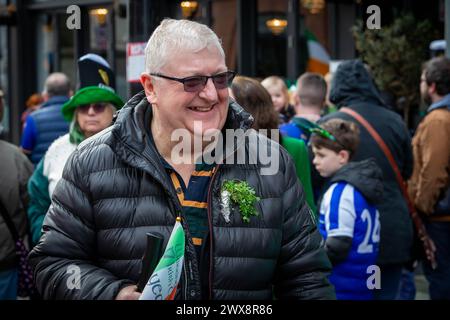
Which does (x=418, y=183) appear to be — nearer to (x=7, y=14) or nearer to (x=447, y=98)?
(x=447, y=98)

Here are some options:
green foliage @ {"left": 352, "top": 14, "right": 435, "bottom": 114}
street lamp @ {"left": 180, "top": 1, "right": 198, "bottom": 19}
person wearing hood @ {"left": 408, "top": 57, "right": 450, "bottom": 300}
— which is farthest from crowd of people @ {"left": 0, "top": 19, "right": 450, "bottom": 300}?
street lamp @ {"left": 180, "top": 1, "right": 198, "bottom": 19}

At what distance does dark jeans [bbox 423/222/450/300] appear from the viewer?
6.68m

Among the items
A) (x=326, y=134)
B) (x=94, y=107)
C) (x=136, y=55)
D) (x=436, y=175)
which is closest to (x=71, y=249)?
(x=94, y=107)

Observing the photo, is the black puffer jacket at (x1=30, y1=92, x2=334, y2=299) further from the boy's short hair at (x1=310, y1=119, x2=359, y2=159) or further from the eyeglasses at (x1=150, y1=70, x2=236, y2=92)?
the boy's short hair at (x1=310, y1=119, x2=359, y2=159)

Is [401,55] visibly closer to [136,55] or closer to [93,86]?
[136,55]

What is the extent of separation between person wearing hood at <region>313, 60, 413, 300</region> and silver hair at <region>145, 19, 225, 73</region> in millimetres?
3098

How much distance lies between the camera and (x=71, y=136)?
222 inches

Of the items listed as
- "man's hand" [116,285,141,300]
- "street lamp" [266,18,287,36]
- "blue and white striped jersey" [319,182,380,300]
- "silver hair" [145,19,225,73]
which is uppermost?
"street lamp" [266,18,287,36]

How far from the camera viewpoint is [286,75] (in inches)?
509

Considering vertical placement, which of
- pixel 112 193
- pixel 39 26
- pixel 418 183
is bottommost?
pixel 418 183

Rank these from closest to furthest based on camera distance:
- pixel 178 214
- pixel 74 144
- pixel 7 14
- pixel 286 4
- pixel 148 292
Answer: pixel 148 292 < pixel 178 214 < pixel 74 144 < pixel 286 4 < pixel 7 14

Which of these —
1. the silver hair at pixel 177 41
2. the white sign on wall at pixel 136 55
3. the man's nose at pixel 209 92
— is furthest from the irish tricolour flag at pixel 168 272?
the white sign on wall at pixel 136 55
